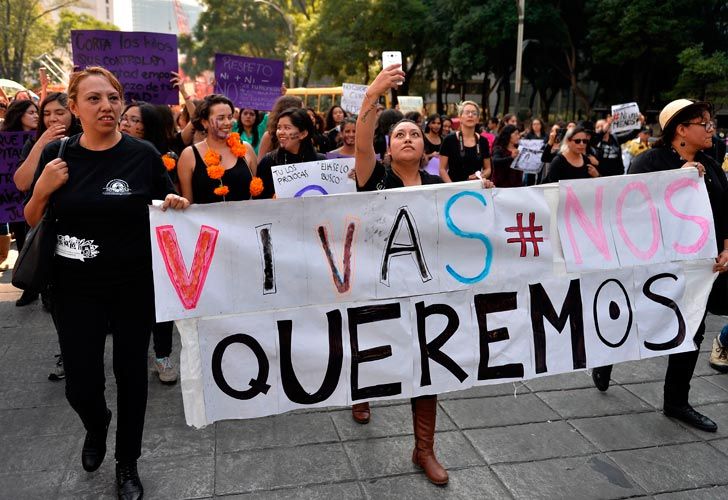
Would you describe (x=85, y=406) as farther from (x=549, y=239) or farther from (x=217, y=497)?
(x=549, y=239)

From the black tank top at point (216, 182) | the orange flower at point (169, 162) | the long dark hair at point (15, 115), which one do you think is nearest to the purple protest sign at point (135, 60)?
the long dark hair at point (15, 115)

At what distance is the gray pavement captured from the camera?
10.0 ft

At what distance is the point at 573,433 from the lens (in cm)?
362

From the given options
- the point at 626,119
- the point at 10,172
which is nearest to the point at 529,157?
the point at 626,119

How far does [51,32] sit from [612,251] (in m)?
46.6

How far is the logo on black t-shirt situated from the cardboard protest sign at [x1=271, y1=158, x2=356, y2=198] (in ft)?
5.15

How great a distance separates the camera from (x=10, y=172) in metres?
5.89

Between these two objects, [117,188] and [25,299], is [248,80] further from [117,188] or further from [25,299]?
[117,188]

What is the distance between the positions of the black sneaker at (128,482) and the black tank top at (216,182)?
5.39ft

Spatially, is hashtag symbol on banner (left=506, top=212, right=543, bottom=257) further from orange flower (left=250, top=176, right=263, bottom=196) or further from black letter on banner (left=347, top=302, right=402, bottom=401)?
orange flower (left=250, top=176, right=263, bottom=196)

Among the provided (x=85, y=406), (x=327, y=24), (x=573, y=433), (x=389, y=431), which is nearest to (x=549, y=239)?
(x=573, y=433)

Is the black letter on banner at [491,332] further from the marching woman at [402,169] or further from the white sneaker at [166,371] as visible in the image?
the white sneaker at [166,371]

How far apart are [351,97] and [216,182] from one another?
6000mm

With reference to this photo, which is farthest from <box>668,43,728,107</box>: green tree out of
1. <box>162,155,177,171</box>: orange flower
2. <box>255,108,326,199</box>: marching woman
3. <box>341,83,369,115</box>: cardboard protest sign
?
<box>162,155,177,171</box>: orange flower
